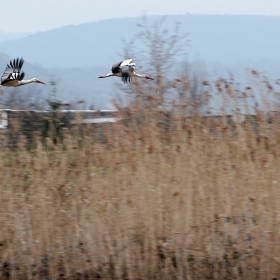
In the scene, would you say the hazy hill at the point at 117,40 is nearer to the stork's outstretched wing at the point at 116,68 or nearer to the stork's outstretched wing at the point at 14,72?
the stork's outstretched wing at the point at 116,68

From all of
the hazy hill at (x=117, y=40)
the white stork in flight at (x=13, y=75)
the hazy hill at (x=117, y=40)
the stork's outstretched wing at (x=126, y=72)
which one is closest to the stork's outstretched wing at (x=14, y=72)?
the white stork in flight at (x=13, y=75)

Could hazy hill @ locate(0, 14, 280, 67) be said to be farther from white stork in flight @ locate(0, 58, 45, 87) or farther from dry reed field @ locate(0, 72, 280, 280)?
dry reed field @ locate(0, 72, 280, 280)

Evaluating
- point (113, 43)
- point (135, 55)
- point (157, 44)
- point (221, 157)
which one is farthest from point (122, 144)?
point (113, 43)

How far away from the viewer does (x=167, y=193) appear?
5.34 meters

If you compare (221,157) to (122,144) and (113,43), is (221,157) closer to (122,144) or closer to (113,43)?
(122,144)

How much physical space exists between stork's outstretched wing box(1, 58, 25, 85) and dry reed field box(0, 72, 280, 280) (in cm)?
157

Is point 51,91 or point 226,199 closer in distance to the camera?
point 226,199

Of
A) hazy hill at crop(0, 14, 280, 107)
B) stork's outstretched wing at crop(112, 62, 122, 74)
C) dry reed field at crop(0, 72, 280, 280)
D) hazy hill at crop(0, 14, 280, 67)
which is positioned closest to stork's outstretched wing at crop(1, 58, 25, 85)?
stork's outstretched wing at crop(112, 62, 122, 74)

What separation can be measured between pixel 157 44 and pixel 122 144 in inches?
504

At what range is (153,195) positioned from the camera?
529cm

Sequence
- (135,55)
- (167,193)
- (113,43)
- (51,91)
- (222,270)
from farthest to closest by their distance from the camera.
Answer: (113,43) → (135,55) → (51,91) → (167,193) → (222,270)

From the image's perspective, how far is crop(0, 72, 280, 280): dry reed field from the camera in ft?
16.5

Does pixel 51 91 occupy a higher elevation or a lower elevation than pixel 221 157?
higher

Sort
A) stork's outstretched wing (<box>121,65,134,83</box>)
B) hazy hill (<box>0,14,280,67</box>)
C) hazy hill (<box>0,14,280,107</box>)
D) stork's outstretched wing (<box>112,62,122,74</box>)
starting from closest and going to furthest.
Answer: stork's outstretched wing (<box>121,65,134,83</box>) → stork's outstretched wing (<box>112,62,122,74</box>) → hazy hill (<box>0,14,280,107</box>) → hazy hill (<box>0,14,280,67</box>)
